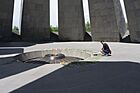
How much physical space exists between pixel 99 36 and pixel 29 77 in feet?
49.6

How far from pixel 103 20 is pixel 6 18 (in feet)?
32.6

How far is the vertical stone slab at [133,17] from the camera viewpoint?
55.3ft

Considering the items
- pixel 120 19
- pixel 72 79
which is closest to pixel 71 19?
pixel 120 19

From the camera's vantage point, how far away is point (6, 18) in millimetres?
20203

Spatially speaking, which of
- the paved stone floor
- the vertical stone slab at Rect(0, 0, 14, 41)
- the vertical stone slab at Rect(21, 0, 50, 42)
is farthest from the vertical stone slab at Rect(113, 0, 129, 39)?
the paved stone floor

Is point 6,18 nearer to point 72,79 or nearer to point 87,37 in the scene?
point 87,37

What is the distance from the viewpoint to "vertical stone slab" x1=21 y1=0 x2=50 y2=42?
815 inches

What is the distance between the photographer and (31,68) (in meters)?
7.37

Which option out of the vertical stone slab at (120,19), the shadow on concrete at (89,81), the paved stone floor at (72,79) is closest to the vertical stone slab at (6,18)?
the vertical stone slab at (120,19)

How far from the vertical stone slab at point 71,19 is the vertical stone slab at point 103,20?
1240 mm

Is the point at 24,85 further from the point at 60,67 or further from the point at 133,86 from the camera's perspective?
the point at 133,86

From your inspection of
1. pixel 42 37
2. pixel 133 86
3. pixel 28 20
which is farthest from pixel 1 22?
pixel 133 86

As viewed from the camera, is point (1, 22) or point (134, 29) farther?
point (1, 22)

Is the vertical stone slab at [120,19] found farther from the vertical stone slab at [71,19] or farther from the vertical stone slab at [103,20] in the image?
the vertical stone slab at [71,19]
